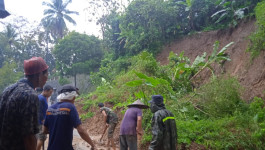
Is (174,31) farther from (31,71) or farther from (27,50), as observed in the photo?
(27,50)

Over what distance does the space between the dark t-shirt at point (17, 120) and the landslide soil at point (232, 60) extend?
4.65 meters

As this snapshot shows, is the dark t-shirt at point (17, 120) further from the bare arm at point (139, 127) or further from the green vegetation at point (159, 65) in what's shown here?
the green vegetation at point (159, 65)

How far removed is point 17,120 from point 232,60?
38.0 feet

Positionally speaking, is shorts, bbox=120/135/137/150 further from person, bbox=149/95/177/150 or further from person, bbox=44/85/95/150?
person, bbox=44/85/95/150

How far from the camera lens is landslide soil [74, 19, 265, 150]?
8.90 m

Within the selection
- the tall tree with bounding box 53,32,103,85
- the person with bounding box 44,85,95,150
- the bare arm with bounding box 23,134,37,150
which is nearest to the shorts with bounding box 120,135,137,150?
the person with bounding box 44,85,95,150

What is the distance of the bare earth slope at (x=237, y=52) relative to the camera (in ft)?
29.5

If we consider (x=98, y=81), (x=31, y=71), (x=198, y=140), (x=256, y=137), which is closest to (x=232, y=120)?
(x=256, y=137)

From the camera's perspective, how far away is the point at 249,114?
22.9 ft

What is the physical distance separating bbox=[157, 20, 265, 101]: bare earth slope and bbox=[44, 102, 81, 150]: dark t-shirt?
24.3ft

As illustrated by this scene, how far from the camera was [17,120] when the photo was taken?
77.1 inches

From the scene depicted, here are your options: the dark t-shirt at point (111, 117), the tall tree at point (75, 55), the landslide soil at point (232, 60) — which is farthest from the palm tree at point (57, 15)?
the dark t-shirt at point (111, 117)

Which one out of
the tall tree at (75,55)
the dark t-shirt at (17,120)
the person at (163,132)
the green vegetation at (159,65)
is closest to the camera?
the dark t-shirt at (17,120)

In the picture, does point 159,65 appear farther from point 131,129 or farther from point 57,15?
point 57,15
